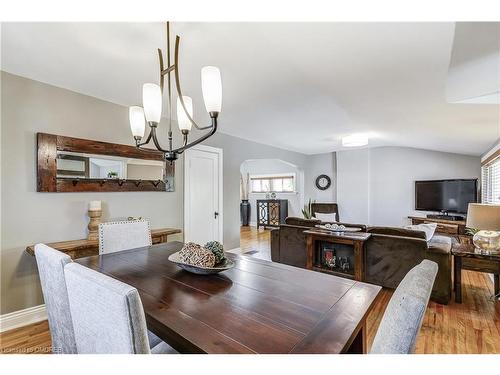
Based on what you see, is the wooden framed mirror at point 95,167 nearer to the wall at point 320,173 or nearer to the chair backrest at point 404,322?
the chair backrest at point 404,322

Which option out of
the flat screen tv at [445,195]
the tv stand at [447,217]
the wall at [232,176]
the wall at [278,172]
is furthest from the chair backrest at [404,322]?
the wall at [278,172]

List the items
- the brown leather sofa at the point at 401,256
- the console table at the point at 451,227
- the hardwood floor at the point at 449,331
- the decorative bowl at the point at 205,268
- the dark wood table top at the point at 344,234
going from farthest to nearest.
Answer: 1. the console table at the point at 451,227
2. the dark wood table top at the point at 344,234
3. the brown leather sofa at the point at 401,256
4. the hardwood floor at the point at 449,331
5. the decorative bowl at the point at 205,268

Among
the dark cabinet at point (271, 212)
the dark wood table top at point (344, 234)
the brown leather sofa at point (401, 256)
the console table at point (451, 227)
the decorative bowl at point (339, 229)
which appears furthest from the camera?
the dark cabinet at point (271, 212)

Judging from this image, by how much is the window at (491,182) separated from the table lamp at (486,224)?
1523 mm

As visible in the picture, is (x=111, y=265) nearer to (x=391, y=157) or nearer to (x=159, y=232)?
(x=159, y=232)

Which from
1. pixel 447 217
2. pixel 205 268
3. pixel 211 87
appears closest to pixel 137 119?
pixel 211 87

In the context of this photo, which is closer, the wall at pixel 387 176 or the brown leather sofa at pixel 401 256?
the brown leather sofa at pixel 401 256

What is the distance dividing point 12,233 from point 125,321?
7.76 feet

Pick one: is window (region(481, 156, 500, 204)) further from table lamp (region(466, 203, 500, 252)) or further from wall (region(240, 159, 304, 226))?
wall (region(240, 159, 304, 226))

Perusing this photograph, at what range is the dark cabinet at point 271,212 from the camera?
25.9 ft

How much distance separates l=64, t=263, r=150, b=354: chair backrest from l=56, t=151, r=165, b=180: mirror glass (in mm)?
2100

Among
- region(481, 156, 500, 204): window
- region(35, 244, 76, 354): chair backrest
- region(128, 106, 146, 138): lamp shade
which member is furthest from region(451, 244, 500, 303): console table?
region(35, 244, 76, 354): chair backrest
